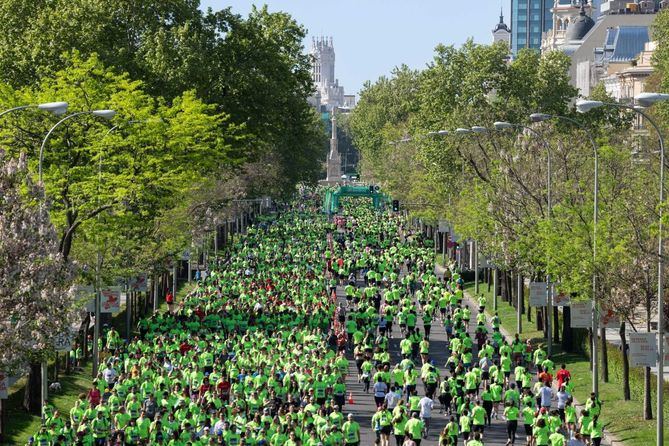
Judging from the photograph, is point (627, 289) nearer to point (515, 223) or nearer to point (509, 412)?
point (509, 412)

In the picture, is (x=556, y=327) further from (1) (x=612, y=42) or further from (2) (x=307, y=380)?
(1) (x=612, y=42)

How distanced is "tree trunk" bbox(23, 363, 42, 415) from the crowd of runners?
103 cm

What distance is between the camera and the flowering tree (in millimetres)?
25328

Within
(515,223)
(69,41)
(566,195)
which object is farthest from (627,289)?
(69,41)

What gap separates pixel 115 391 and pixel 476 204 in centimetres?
2368

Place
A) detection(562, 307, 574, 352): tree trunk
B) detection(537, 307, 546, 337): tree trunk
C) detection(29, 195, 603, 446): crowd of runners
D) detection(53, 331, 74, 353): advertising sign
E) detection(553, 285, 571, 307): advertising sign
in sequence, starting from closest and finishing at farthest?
detection(29, 195, 603, 446): crowd of runners, detection(53, 331, 74, 353): advertising sign, detection(553, 285, 571, 307): advertising sign, detection(562, 307, 574, 352): tree trunk, detection(537, 307, 546, 337): tree trunk

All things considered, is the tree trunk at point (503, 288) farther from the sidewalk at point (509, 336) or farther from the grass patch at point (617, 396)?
the grass patch at point (617, 396)

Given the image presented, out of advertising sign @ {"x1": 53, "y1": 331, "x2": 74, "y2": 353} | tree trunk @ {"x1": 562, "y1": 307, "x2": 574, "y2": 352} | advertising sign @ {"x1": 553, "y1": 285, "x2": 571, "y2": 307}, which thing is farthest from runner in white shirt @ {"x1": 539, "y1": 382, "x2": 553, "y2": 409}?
tree trunk @ {"x1": 562, "y1": 307, "x2": 574, "y2": 352}

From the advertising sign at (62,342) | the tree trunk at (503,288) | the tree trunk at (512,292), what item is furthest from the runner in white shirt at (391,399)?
the tree trunk at (503,288)

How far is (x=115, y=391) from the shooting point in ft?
108

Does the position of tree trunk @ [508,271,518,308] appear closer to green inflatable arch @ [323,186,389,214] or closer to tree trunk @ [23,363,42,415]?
tree trunk @ [23,363,42,415]

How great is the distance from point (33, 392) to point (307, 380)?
6.64 metres

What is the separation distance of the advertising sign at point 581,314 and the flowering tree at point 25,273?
1435 cm

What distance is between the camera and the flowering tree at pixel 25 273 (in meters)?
25.3
